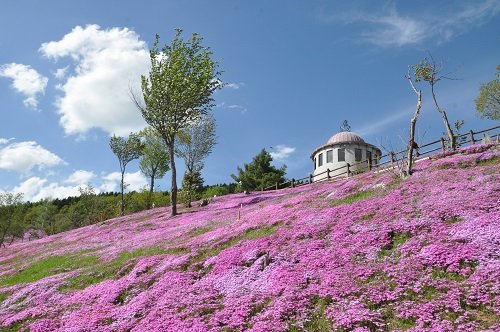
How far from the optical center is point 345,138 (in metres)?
71.3

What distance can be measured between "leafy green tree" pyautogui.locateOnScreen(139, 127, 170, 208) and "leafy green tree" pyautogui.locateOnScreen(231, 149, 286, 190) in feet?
55.0

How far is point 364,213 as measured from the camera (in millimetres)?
20484

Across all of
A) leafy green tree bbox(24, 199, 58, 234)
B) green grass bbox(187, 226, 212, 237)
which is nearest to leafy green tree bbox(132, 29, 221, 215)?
green grass bbox(187, 226, 212, 237)

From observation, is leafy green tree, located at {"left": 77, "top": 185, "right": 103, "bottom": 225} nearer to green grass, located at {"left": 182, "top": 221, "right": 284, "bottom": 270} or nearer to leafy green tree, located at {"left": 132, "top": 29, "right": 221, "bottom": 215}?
leafy green tree, located at {"left": 132, "top": 29, "right": 221, "bottom": 215}

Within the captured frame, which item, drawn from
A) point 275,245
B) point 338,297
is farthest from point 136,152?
point 338,297

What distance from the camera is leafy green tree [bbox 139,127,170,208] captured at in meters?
92.8

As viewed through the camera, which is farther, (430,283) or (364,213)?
(364,213)

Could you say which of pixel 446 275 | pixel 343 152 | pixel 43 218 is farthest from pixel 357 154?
pixel 43 218

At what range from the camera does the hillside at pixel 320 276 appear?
37.1 feet

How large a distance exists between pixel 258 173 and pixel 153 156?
23.7 m

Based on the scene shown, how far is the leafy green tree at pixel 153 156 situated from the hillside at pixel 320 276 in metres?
66.1

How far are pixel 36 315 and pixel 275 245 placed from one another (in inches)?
416

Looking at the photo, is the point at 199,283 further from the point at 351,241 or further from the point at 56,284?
the point at 56,284

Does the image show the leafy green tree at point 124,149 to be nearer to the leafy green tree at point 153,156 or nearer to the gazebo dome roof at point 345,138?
the leafy green tree at point 153,156
